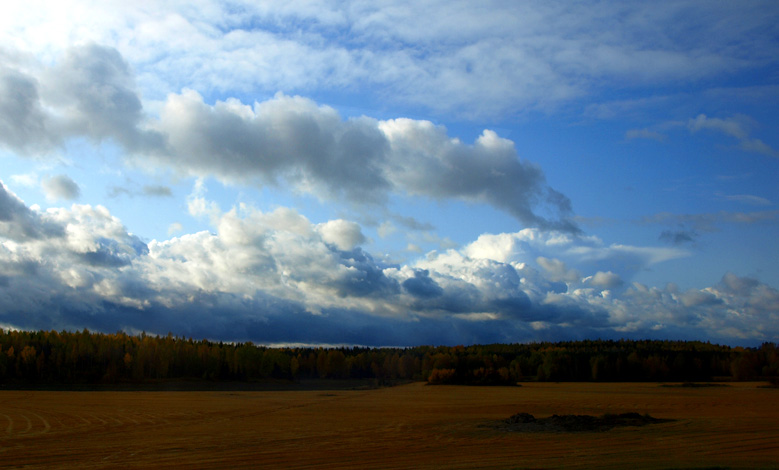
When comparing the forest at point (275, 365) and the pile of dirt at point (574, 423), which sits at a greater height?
the pile of dirt at point (574, 423)

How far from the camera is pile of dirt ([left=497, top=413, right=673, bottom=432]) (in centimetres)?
3003

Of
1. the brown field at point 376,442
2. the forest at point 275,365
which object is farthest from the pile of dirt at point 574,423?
the forest at point 275,365

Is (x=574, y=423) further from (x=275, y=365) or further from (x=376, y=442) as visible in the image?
(x=275, y=365)

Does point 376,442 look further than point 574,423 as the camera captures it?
No

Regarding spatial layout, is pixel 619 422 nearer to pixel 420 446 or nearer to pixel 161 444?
pixel 420 446

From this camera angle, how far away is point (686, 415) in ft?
123

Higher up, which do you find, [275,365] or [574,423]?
[574,423]

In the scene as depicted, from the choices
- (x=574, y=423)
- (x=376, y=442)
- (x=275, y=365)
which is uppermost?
(x=574, y=423)

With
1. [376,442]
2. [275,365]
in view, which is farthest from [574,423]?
[275,365]

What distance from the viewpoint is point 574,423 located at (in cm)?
3091

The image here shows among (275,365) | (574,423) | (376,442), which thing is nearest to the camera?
(376,442)

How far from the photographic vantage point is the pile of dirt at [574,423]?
3003 centimetres

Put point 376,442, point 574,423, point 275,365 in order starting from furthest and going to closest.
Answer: point 275,365 < point 574,423 < point 376,442

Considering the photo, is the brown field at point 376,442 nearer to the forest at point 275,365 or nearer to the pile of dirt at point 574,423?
the pile of dirt at point 574,423
